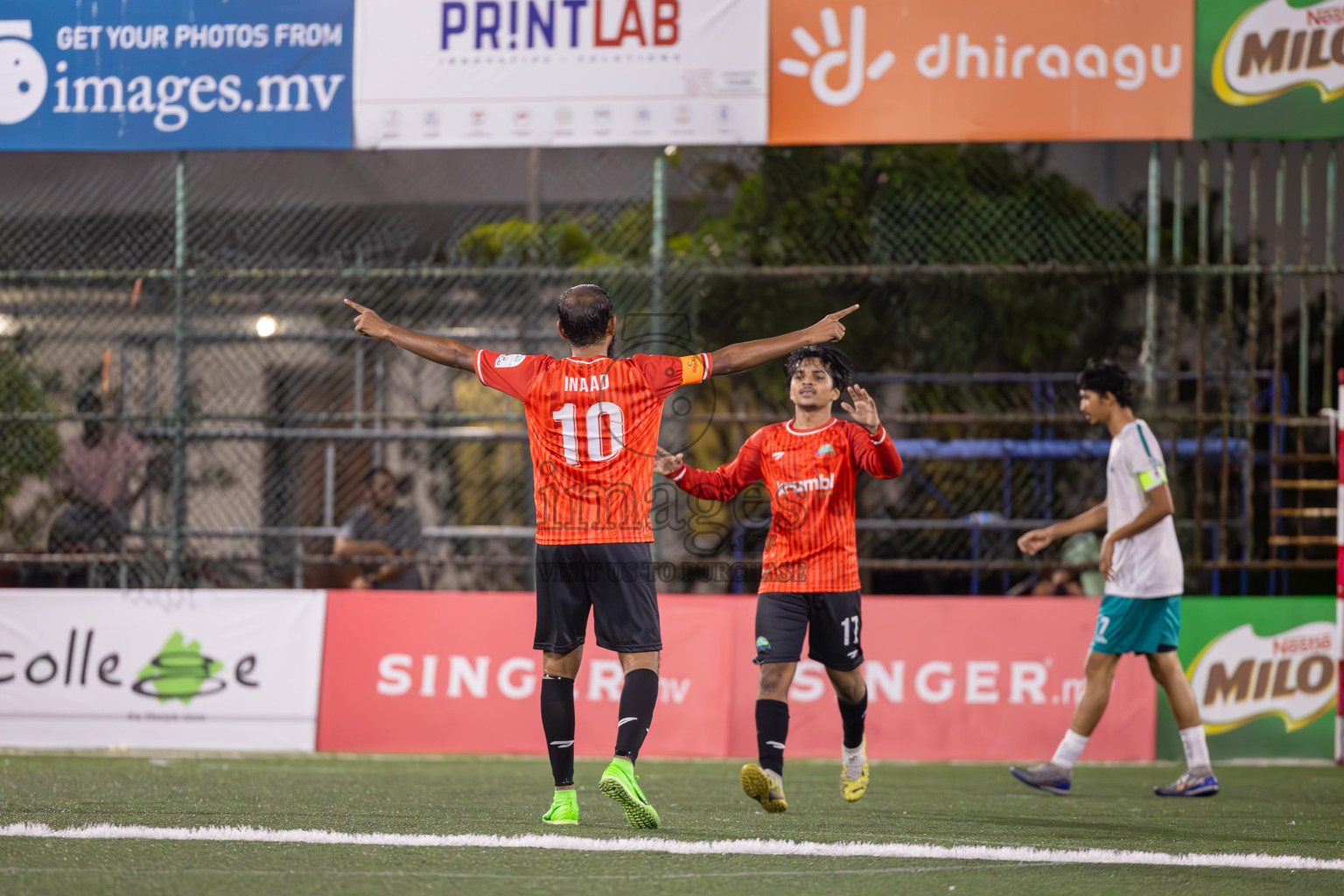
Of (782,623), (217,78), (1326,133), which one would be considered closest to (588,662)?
(782,623)

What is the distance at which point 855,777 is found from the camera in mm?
6047

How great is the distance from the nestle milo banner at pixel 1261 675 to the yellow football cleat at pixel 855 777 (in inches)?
133

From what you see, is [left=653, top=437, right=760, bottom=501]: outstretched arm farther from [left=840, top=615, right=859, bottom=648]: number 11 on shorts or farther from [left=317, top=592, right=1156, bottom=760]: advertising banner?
[left=317, top=592, right=1156, bottom=760]: advertising banner

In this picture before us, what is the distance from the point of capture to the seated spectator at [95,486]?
989 cm

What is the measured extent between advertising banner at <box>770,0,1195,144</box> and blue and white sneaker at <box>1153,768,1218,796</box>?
4277 millimetres

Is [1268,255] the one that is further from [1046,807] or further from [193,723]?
[193,723]

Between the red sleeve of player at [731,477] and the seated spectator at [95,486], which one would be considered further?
the seated spectator at [95,486]

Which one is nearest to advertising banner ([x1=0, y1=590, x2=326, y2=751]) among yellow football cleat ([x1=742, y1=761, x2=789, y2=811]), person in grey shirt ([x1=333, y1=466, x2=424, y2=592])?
person in grey shirt ([x1=333, y1=466, x2=424, y2=592])

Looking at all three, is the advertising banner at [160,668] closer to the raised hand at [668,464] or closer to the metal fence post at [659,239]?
the metal fence post at [659,239]

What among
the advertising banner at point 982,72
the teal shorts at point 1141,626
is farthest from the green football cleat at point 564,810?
the advertising banner at point 982,72

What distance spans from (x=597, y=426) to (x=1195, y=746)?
363 centimetres

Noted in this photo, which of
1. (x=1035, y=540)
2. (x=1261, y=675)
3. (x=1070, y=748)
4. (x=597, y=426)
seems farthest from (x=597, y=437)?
(x=1261, y=675)

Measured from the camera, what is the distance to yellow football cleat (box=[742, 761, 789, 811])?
5.19 metres

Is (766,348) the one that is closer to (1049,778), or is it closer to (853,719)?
(853,719)
